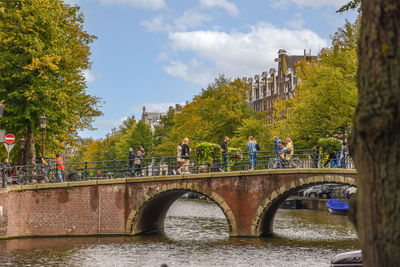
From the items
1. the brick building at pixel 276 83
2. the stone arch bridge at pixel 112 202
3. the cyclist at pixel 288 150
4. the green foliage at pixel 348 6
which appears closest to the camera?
the green foliage at pixel 348 6

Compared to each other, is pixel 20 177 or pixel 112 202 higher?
pixel 20 177

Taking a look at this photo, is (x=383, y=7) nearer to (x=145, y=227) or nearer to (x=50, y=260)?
(x=50, y=260)

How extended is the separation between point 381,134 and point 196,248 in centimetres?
1557

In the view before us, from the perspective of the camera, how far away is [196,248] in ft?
62.1

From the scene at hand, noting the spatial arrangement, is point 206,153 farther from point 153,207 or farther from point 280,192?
point 280,192

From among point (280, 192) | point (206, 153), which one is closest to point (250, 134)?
point (206, 153)

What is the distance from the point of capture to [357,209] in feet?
14.5

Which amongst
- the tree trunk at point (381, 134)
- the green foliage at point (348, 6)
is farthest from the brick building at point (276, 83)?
the tree trunk at point (381, 134)

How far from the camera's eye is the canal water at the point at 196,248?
1597cm

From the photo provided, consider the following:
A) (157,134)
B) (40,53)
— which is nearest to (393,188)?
(40,53)

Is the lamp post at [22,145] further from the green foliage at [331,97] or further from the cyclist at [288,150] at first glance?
the green foliage at [331,97]

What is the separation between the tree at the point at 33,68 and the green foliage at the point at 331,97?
13.0m

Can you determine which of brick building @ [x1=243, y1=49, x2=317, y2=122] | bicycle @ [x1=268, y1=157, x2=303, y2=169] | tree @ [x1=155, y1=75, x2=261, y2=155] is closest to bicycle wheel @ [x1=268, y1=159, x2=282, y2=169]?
bicycle @ [x1=268, y1=157, x2=303, y2=169]

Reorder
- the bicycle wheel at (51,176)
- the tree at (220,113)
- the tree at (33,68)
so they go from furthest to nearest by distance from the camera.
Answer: the tree at (220,113) → the tree at (33,68) → the bicycle wheel at (51,176)
